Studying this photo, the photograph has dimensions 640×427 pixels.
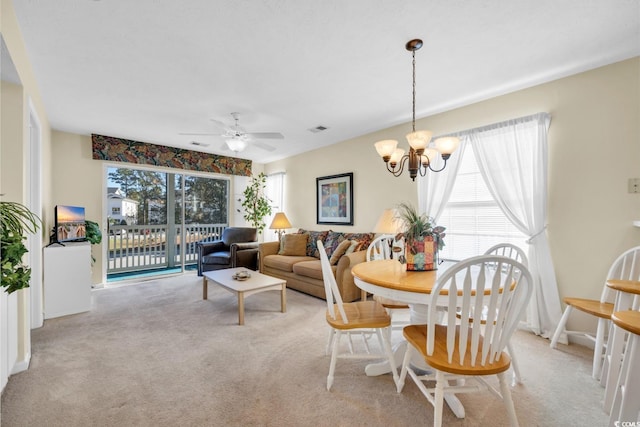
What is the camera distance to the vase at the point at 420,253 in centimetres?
201

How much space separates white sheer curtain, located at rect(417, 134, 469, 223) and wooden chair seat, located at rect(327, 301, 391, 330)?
5.86 feet

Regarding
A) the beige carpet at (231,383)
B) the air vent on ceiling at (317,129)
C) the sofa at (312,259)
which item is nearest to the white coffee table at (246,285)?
the beige carpet at (231,383)

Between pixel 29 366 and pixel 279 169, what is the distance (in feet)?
15.8

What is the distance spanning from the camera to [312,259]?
4508mm

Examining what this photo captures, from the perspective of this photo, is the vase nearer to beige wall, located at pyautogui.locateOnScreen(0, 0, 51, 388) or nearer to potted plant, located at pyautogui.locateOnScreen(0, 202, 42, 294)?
potted plant, located at pyautogui.locateOnScreen(0, 202, 42, 294)

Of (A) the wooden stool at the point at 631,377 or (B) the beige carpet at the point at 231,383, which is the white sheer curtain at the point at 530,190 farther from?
(A) the wooden stool at the point at 631,377

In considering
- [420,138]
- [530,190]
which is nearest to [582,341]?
[530,190]

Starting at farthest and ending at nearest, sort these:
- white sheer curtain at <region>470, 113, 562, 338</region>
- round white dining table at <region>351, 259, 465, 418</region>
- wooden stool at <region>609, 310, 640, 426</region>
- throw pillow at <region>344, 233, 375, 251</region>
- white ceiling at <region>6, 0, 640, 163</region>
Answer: throw pillow at <region>344, 233, 375, 251</region>
white sheer curtain at <region>470, 113, 562, 338</region>
white ceiling at <region>6, 0, 640, 163</region>
round white dining table at <region>351, 259, 465, 418</region>
wooden stool at <region>609, 310, 640, 426</region>

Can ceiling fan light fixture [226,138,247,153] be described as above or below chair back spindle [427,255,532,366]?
above

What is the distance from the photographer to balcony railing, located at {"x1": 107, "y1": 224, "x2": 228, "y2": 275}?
5.32 metres

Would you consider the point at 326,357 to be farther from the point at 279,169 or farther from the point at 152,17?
the point at 279,169

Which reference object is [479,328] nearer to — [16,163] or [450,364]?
[450,364]

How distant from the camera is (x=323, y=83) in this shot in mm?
2758

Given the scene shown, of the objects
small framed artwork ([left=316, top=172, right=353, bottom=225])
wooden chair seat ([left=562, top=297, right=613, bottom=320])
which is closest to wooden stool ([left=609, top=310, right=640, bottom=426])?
wooden chair seat ([left=562, top=297, right=613, bottom=320])
